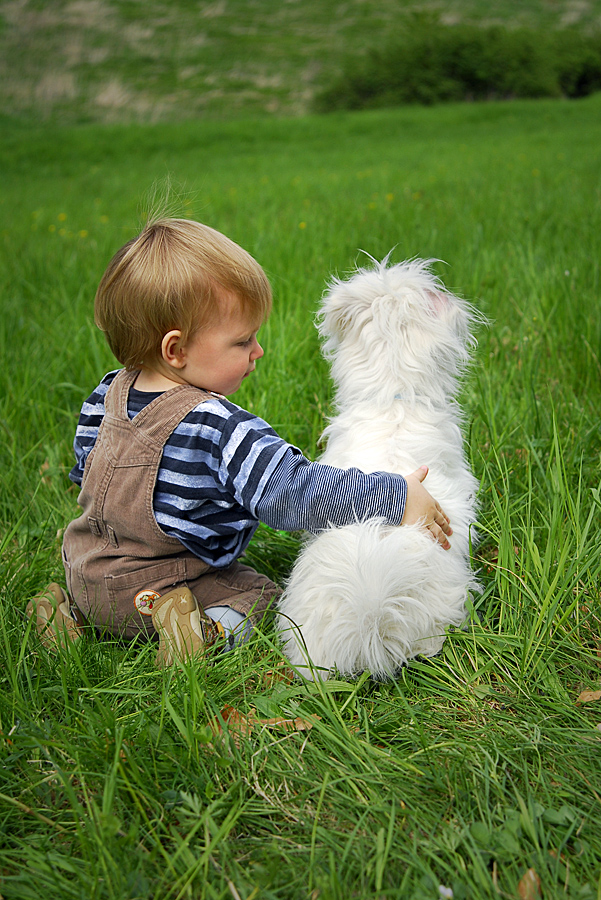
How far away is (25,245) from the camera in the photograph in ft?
18.8

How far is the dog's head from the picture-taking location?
1940mm

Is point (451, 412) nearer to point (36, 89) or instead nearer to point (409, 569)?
point (409, 569)

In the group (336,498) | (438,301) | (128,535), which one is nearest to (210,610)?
(128,535)

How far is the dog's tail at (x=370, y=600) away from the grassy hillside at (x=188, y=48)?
939 inches

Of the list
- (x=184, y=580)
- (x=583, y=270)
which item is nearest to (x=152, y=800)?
(x=184, y=580)

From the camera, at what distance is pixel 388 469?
1.79m

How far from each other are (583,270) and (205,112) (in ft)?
79.5

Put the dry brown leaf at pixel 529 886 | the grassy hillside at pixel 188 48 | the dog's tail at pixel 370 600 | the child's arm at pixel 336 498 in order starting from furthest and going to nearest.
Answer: the grassy hillside at pixel 188 48
the child's arm at pixel 336 498
the dog's tail at pixel 370 600
the dry brown leaf at pixel 529 886

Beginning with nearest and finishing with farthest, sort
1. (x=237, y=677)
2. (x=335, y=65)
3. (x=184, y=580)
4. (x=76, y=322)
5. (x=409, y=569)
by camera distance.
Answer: (x=409, y=569), (x=237, y=677), (x=184, y=580), (x=76, y=322), (x=335, y=65)

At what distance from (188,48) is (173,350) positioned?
112 feet

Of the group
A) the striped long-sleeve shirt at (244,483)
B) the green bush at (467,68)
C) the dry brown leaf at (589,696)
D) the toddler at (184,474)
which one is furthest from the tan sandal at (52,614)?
the green bush at (467,68)

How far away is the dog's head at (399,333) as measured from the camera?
1940 millimetres

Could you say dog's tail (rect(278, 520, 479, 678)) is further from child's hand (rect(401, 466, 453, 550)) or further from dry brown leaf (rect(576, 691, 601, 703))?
dry brown leaf (rect(576, 691, 601, 703))

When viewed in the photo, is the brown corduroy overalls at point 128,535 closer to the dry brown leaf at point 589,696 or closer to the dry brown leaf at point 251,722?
the dry brown leaf at point 251,722
